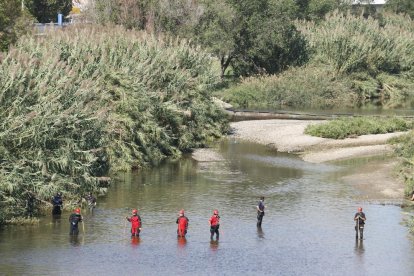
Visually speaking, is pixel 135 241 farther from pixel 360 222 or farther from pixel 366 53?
pixel 366 53

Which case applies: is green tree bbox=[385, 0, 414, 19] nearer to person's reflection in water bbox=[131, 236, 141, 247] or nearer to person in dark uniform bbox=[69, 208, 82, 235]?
person's reflection in water bbox=[131, 236, 141, 247]

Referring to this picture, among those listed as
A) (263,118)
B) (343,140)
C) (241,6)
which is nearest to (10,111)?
(343,140)

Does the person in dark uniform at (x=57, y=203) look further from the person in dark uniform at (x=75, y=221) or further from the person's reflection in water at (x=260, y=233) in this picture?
the person's reflection in water at (x=260, y=233)

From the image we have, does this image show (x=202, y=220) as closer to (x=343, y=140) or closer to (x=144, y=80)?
(x=144, y=80)

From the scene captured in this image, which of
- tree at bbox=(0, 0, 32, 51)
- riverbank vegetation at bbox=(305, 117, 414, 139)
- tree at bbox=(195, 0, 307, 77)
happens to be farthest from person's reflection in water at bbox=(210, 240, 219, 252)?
tree at bbox=(195, 0, 307, 77)

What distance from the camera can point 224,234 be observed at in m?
48.2

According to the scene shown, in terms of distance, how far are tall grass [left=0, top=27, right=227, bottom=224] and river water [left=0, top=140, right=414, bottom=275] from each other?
2.36m

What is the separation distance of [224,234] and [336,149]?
33225 millimetres

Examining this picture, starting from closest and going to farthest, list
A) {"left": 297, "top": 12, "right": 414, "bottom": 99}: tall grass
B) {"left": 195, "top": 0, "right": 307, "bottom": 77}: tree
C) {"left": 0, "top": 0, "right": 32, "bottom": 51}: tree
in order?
1. {"left": 0, "top": 0, "right": 32, "bottom": 51}: tree
2. {"left": 195, "top": 0, "right": 307, "bottom": 77}: tree
3. {"left": 297, "top": 12, "right": 414, "bottom": 99}: tall grass

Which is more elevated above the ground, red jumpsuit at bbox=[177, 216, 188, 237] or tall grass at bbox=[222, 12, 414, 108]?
tall grass at bbox=[222, 12, 414, 108]

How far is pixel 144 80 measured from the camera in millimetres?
73812

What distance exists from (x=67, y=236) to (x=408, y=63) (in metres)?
93.1

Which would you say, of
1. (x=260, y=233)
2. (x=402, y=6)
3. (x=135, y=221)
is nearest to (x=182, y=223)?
(x=135, y=221)

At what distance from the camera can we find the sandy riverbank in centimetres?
6194
